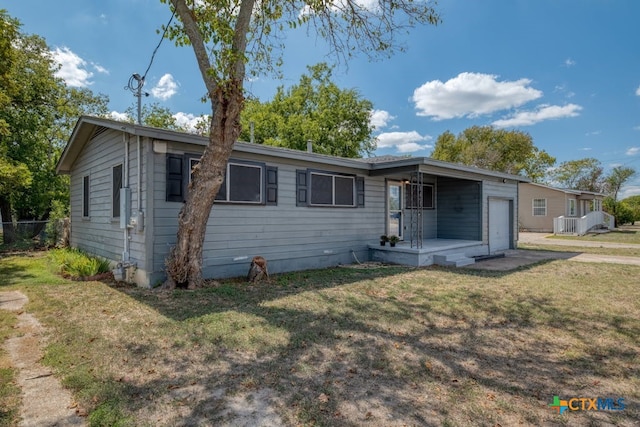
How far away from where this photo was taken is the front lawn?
2.44 m

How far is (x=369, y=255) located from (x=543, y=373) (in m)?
6.95

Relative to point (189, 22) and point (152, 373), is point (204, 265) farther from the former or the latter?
point (189, 22)

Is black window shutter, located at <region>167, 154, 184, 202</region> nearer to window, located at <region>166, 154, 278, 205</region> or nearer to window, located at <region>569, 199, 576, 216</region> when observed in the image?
window, located at <region>166, 154, 278, 205</region>

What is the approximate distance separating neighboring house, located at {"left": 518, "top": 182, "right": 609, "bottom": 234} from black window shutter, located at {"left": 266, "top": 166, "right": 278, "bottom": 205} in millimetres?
19481

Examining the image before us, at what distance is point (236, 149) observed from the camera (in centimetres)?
696

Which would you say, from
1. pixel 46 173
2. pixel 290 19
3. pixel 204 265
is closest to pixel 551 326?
pixel 204 265

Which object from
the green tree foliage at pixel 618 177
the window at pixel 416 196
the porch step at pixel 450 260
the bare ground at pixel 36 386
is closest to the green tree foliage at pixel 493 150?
the green tree foliage at pixel 618 177

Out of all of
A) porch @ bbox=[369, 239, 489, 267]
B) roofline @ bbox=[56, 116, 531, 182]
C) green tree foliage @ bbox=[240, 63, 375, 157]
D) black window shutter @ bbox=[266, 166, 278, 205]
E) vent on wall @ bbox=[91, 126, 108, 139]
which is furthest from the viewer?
green tree foliage @ bbox=[240, 63, 375, 157]

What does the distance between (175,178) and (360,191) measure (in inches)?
199

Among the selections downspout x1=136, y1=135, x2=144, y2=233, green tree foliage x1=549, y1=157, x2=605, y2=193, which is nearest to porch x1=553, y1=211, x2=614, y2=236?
green tree foliage x1=549, y1=157, x2=605, y2=193

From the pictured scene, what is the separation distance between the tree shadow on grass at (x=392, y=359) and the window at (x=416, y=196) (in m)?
6.05

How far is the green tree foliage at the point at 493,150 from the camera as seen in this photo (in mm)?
35344

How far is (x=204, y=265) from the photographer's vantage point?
22.1 ft

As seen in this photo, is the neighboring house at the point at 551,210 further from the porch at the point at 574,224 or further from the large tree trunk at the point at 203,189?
the large tree trunk at the point at 203,189
